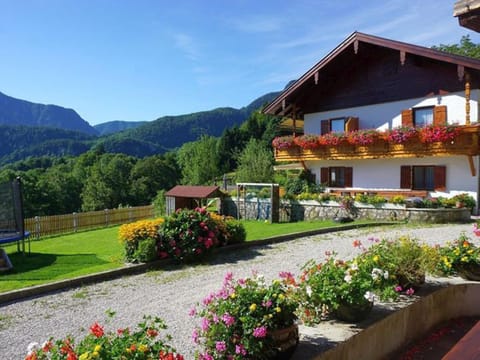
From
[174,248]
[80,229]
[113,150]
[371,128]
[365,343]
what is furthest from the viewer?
[113,150]

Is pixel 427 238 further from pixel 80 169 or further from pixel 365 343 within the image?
pixel 80 169

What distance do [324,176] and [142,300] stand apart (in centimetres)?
1770

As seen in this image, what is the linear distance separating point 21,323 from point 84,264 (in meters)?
4.81

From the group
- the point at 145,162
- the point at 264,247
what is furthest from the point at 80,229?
the point at 145,162

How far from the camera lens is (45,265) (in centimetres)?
1138

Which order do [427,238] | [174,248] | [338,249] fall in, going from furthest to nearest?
[427,238], [338,249], [174,248]

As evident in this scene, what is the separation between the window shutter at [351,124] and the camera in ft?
70.2

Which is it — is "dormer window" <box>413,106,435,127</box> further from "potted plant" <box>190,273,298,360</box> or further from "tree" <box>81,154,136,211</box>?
"tree" <box>81,154,136,211</box>

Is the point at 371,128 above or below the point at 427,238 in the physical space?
above

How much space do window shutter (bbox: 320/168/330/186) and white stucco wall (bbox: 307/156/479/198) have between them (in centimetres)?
22

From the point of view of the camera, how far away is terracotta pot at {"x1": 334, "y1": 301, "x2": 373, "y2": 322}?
4.30 meters

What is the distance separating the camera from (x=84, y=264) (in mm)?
10781

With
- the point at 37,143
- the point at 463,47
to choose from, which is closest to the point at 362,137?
the point at 463,47

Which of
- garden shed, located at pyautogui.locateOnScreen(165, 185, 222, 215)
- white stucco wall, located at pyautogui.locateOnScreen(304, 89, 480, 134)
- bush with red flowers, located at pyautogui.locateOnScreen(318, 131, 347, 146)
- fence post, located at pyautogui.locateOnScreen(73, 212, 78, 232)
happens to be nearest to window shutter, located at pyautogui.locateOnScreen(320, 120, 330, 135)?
white stucco wall, located at pyautogui.locateOnScreen(304, 89, 480, 134)
